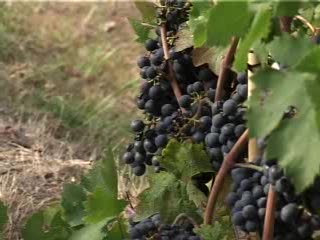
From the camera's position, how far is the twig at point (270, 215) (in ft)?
3.46

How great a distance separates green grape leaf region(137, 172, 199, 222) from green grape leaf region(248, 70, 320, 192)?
313 millimetres

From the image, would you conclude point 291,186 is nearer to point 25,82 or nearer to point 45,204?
point 45,204

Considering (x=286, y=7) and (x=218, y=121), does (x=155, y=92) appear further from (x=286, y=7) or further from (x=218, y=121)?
(x=286, y=7)

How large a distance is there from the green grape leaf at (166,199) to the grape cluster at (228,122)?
0.08m

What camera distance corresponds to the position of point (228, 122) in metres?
1.18

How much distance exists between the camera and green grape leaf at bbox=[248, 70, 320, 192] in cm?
94

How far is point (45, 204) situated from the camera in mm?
2385

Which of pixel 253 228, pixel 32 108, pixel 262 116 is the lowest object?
pixel 253 228

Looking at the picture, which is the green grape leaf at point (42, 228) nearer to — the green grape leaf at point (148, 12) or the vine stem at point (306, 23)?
the green grape leaf at point (148, 12)

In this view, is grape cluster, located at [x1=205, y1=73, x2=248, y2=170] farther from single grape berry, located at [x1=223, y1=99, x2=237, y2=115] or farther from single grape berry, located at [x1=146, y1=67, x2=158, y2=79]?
single grape berry, located at [x1=146, y1=67, x2=158, y2=79]

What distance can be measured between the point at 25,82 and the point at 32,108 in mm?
239

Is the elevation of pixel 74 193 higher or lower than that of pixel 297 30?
lower

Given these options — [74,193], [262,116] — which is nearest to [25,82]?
[74,193]

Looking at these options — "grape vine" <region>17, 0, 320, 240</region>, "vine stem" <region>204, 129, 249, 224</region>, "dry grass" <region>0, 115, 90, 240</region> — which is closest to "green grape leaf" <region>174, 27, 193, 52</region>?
"grape vine" <region>17, 0, 320, 240</region>
